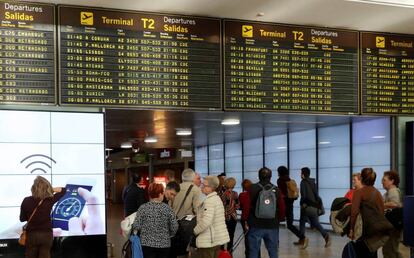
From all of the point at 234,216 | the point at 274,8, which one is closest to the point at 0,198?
the point at 274,8

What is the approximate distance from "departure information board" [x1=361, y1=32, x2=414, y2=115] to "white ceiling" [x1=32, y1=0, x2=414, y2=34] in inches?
11.4

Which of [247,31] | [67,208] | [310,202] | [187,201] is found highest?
[247,31]

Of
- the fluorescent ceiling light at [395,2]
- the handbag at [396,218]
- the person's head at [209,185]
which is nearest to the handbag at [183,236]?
the person's head at [209,185]

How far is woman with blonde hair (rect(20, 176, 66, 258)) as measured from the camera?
17.7 feet

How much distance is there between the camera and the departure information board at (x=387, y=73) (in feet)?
23.0

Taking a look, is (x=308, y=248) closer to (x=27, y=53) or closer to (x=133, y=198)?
(x=133, y=198)

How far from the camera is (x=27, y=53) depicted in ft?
18.1

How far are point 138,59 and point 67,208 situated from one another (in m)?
1.80

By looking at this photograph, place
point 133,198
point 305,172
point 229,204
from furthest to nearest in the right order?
point 305,172 < point 229,204 < point 133,198

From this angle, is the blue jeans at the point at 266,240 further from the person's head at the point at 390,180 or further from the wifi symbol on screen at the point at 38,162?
the wifi symbol on screen at the point at 38,162

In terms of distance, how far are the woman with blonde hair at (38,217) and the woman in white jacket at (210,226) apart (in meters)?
1.56

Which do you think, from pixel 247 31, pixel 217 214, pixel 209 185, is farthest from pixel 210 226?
pixel 247 31

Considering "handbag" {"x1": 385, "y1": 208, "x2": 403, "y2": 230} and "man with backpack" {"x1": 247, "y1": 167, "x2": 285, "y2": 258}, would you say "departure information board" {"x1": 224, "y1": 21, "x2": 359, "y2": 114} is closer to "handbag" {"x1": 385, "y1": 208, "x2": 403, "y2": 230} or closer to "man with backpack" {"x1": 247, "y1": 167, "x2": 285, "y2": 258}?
"man with backpack" {"x1": 247, "y1": 167, "x2": 285, "y2": 258}

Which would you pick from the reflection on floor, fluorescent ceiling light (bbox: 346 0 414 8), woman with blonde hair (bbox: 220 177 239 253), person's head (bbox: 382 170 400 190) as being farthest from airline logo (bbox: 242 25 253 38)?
the reflection on floor
